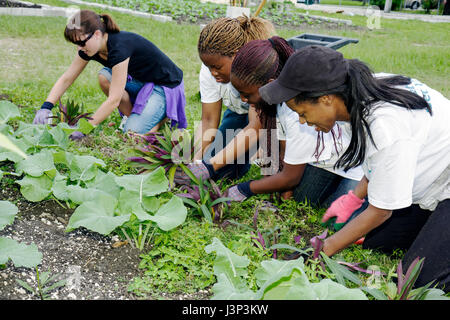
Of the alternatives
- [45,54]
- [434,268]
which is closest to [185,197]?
[434,268]

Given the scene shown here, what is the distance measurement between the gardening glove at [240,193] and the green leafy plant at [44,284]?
1.20 meters

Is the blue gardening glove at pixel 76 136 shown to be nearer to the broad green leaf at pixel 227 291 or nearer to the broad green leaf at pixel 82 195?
the broad green leaf at pixel 82 195

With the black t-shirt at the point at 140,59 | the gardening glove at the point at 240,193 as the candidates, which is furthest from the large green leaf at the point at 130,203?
the black t-shirt at the point at 140,59

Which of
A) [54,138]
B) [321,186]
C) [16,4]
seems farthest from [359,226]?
[16,4]

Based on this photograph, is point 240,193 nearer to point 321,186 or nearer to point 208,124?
point 321,186

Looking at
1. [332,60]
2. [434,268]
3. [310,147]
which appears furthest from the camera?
[310,147]

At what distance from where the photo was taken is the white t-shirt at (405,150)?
5.80 ft

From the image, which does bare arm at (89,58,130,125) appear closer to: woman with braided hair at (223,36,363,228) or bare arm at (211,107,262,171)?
bare arm at (211,107,262,171)

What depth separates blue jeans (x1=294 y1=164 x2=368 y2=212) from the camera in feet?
9.00

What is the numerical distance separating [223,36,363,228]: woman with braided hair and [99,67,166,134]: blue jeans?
1.16m

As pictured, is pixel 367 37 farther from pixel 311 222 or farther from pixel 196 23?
pixel 311 222

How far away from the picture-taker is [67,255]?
197cm

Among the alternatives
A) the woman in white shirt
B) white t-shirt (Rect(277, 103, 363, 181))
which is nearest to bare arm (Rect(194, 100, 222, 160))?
white t-shirt (Rect(277, 103, 363, 181))

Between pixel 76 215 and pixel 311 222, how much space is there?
140 centimetres
